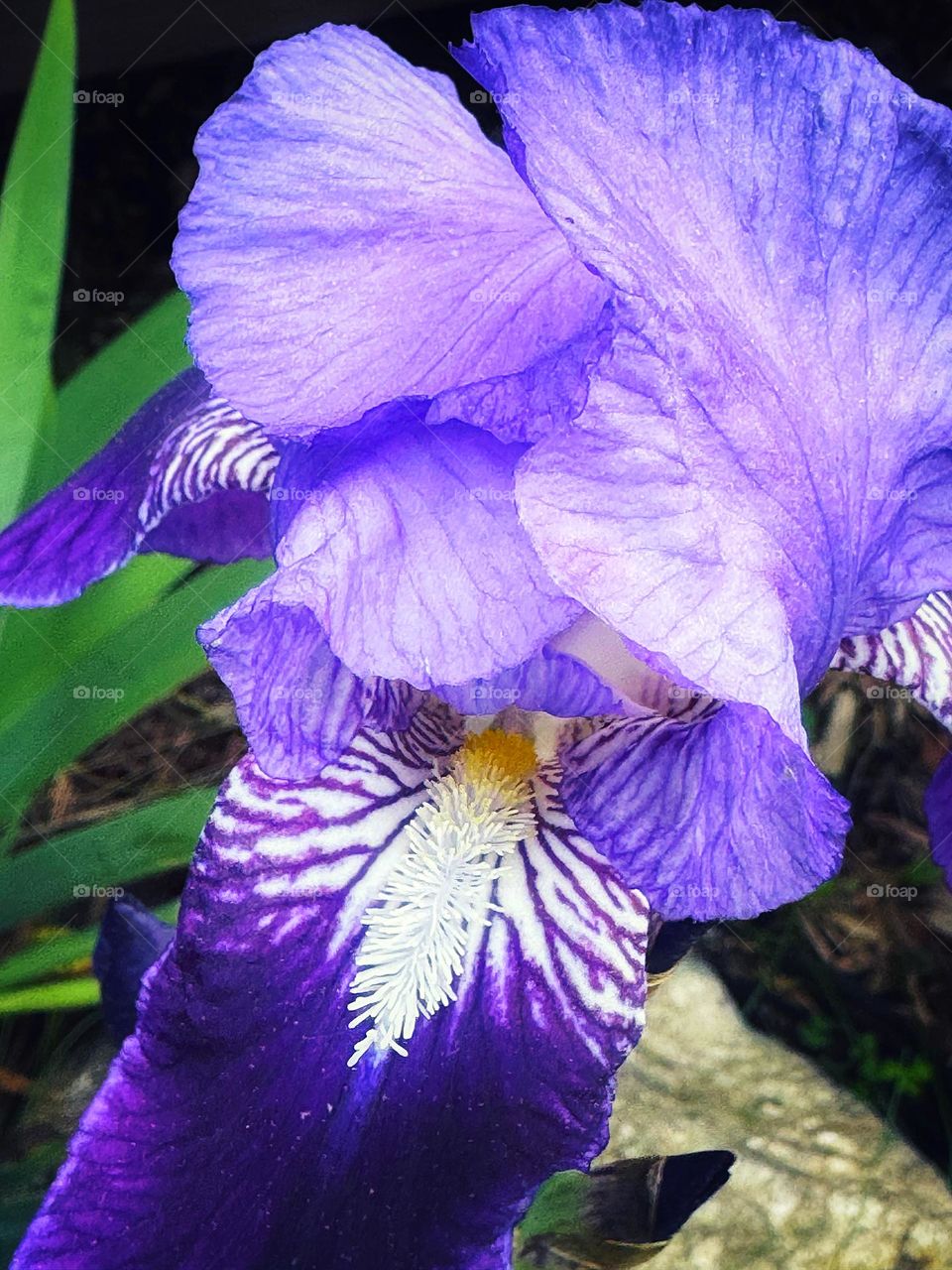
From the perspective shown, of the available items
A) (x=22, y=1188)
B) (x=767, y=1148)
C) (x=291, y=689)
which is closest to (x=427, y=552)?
(x=291, y=689)

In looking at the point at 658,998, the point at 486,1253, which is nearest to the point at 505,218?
the point at 486,1253

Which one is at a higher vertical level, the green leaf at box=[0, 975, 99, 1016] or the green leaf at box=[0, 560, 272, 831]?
the green leaf at box=[0, 560, 272, 831]
